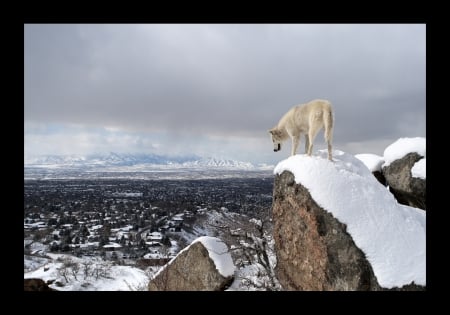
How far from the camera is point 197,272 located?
612 inches

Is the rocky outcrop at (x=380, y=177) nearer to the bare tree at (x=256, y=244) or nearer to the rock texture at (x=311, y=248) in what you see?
the bare tree at (x=256, y=244)

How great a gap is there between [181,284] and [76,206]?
67.4m

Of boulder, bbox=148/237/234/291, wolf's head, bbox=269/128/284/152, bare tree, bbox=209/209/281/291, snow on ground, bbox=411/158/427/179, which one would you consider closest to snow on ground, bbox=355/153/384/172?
snow on ground, bbox=411/158/427/179

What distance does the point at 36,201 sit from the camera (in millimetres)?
73812

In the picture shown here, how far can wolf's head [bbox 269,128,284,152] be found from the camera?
46.6 ft

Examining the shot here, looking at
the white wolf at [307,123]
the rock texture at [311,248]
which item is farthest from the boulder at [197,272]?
the white wolf at [307,123]

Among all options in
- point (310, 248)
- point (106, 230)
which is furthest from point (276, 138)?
point (106, 230)

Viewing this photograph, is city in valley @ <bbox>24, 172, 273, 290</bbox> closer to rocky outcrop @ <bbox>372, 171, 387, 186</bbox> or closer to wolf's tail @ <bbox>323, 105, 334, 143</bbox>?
rocky outcrop @ <bbox>372, 171, 387, 186</bbox>

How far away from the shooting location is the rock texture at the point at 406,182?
14.3 m

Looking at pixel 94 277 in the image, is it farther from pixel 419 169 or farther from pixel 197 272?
pixel 419 169

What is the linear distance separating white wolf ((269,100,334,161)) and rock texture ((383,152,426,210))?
6.21 metres

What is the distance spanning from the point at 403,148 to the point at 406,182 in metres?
1.92
